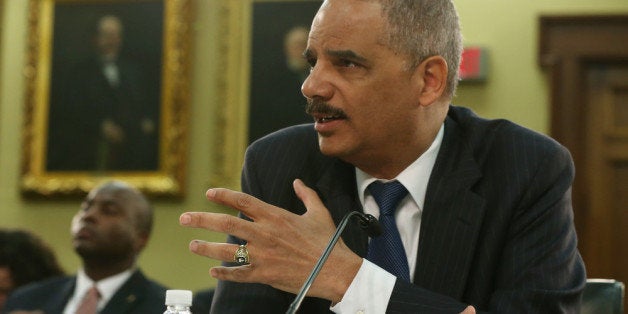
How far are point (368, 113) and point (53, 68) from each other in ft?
14.7

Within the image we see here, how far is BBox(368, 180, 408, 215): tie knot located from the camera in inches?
98.0

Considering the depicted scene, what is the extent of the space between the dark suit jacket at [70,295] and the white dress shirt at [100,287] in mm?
34

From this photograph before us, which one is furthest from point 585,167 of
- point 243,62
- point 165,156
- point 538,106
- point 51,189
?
Result: point 51,189

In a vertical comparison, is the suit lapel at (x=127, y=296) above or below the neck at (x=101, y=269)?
below

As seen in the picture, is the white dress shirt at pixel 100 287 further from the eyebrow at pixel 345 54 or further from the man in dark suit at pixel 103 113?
the eyebrow at pixel 345 54

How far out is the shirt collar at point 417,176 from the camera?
8.28 ft

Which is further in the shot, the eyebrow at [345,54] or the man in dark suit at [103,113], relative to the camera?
the man in dark suit at [103,113]

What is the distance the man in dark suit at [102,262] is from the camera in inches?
189

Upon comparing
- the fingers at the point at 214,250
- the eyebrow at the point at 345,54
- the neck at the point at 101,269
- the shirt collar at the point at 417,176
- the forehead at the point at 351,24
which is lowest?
the neck at the point at 101,269

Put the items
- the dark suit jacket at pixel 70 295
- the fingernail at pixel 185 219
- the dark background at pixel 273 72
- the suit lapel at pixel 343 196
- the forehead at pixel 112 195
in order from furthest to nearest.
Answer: the dark background at pixel 273 72, the forehead at pixel 112 195, the dark suit jacket at pixel 70 295, the suit lapel at pixel 343 196, the fingernail at pixel 185 219

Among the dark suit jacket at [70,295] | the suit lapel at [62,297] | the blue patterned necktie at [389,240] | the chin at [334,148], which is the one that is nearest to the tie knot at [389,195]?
the blue patterned necktie at [389,240]

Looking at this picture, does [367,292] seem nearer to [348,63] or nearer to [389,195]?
[389,195]

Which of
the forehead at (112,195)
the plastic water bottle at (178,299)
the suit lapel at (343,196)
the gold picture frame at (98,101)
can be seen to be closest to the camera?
the plastic water bottle at (178,299)

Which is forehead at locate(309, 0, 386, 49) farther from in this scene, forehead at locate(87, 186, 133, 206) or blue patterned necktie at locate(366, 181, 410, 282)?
forehead at locate(87, 186, 133, 206)
